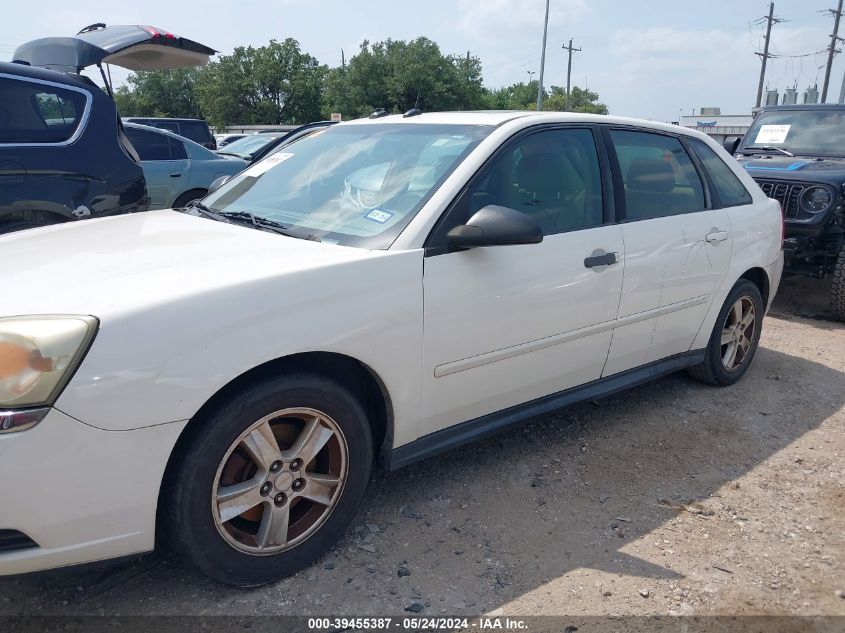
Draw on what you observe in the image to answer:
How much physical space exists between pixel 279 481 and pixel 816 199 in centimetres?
602

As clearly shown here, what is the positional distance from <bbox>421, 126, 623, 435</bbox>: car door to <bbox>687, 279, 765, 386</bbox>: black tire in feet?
3.91

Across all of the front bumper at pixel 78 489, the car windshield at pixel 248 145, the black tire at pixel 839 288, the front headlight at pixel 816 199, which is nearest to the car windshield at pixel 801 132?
the front headlight at pixel 816 199

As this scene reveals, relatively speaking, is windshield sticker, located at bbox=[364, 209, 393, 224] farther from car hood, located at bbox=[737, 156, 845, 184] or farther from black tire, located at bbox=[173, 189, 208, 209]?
black tire, located at bbox=[173, 189, 208, 209]

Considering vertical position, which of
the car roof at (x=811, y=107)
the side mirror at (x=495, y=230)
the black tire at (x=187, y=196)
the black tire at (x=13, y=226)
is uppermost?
the car roof at (x=811, y=107)

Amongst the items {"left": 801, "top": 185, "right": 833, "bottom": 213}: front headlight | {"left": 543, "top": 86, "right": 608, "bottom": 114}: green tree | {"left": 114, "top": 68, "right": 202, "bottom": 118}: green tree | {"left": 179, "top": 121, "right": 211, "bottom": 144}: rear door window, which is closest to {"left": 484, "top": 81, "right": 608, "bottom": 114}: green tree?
{"left": 543, "top": 86, "right": 608, "bottom": 114}: green tree

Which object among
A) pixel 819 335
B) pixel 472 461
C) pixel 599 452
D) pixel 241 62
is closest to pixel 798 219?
pixel 819 335

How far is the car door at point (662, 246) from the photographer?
344 centimetres

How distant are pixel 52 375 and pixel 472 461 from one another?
2.04m

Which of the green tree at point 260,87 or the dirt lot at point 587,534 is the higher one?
the green tree at point 260,87

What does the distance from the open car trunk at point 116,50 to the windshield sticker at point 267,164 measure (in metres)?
2.52

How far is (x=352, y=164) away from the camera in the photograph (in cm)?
315

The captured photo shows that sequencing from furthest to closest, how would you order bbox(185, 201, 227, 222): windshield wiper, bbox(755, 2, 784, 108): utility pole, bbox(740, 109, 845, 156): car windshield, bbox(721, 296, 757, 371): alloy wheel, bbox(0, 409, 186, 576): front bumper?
bbox(755, 2, 784, 108): utility pole
bbox(740, 109, 845, 156): car windshield
bbox(721, 296, 757, 371): alloy wheel
bbox(185, 201, 227, 222): windshield wiper
bbox(0, 409, 186, 576): front bumper

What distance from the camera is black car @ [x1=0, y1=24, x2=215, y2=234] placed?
4379 millimetres

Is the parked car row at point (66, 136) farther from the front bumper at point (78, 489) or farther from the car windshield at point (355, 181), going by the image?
the front bumper at point (78, 489)
